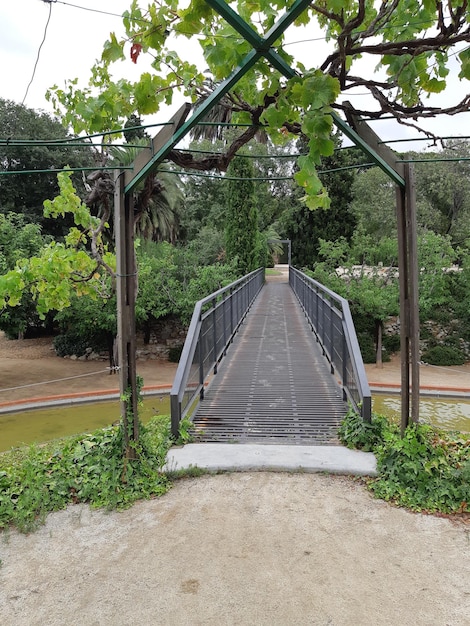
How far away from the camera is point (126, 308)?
13.9 feet

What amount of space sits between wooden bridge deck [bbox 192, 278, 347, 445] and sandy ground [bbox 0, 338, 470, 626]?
1211 millimetres

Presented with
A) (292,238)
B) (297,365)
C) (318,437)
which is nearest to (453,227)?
(292,238)

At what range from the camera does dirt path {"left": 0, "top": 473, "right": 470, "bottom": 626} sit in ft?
8.45

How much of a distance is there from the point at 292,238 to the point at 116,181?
1094 inches

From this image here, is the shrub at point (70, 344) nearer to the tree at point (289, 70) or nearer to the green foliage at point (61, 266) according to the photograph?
the green foliage at point (61, 266)

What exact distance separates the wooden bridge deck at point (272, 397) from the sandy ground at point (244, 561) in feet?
3.97

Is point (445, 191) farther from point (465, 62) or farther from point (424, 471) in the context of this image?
point (424, 471)

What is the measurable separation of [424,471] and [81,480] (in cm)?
281

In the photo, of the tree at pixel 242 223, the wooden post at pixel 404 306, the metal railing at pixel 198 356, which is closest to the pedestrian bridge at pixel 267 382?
the metal railing at pixel 198 356

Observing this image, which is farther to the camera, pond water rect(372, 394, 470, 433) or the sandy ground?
pond water rect(372, 394, 470, 433)

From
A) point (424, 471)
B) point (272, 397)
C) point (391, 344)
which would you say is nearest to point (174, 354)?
point (391, 344)

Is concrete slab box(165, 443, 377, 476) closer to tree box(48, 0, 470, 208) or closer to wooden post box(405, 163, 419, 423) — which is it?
wooden post box(405, 163, 419, 423)

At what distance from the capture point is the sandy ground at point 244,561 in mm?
2582

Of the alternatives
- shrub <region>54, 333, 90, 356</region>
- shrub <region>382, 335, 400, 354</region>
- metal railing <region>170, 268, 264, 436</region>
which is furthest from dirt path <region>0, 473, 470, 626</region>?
shrub <region>382, 335, 400, 354</region>
